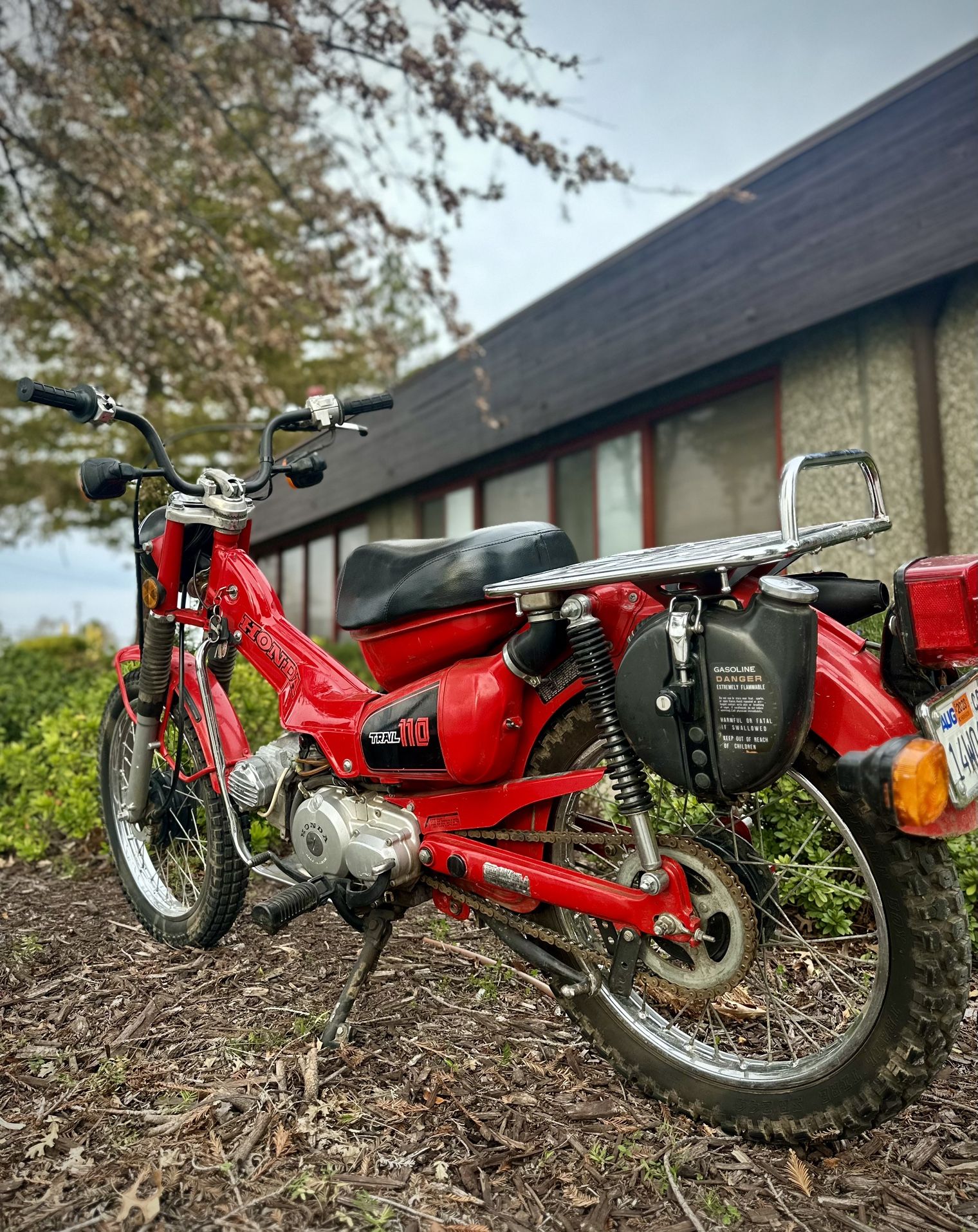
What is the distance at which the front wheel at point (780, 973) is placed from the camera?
152 centimetres

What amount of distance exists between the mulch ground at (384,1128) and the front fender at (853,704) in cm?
82

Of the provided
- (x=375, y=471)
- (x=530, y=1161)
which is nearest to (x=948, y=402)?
(x=530, y=1161)

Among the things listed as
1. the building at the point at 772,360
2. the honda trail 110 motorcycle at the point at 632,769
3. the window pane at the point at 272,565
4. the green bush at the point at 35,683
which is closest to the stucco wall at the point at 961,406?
the building at the point at 772,360

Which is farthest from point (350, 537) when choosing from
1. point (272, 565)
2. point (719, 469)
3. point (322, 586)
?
point (719, 469)

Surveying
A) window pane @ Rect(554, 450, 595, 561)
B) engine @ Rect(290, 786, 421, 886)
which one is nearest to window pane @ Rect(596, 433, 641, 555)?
window pane @ Rect(554, 450, 595, 561)

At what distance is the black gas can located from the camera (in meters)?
1.50

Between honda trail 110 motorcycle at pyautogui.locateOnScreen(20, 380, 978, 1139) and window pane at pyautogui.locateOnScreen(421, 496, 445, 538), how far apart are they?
28.0ft

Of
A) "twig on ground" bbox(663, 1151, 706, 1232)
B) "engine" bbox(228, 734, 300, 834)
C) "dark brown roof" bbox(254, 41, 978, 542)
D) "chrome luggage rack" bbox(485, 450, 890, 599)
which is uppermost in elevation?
"dark brown roof" bbox(254, 41, 978, 542)

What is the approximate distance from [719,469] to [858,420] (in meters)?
1.26

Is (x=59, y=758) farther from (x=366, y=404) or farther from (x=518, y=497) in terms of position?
(x=518, y=497)

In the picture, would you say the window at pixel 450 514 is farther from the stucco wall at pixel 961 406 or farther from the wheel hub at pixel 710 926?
the wheel hub at pixel 710 926

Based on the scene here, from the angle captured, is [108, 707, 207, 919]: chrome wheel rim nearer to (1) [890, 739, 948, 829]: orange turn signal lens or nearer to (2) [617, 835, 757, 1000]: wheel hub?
(2) [617, 835, 757, 1000]: wheel hub

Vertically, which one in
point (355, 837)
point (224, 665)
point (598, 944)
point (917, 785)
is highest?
point (224, 665)

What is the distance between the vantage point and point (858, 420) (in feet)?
20.5
